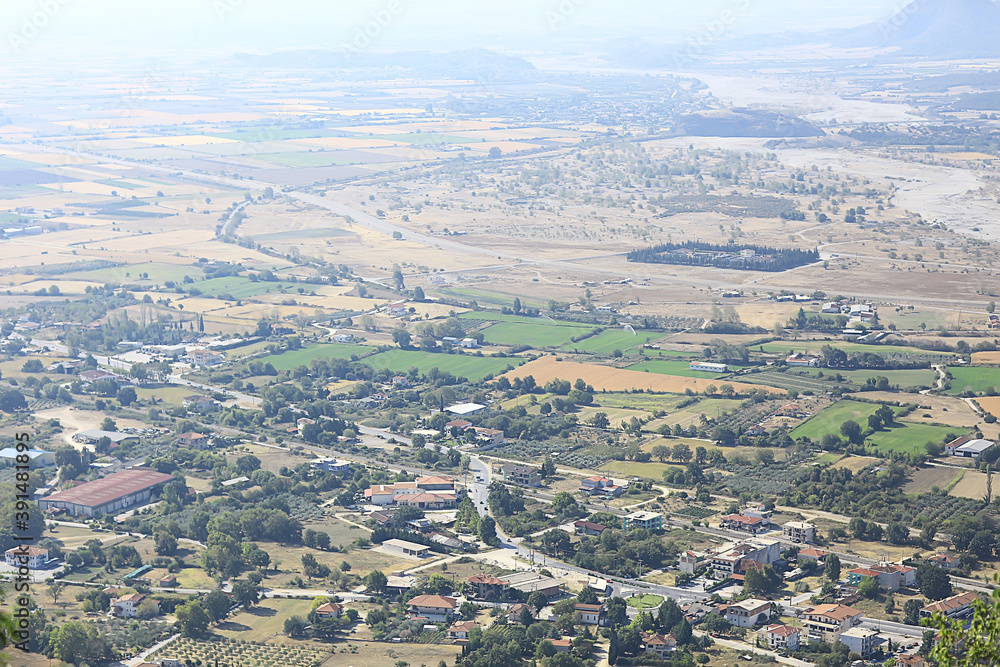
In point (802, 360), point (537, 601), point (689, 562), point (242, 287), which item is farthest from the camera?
point (242, 287)

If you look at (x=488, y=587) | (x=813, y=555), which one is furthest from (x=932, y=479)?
(x=488, y=587)

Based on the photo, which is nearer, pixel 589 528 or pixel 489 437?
pixel 589 528

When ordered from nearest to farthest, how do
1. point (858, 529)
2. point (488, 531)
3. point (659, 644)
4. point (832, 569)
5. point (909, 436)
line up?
point (659, 644), point (832, 569), point (858, 529), point (488, 531), point (909, 436)

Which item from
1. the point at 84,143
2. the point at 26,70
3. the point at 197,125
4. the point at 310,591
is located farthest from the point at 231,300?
the point at 26,70

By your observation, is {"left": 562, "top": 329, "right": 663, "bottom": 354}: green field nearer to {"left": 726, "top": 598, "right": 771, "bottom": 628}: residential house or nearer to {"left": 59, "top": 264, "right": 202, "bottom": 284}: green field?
{"left": 59, "top": 264, "right": 202, "bottom": 284}: green field

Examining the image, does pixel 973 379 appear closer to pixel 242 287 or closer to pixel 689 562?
pixel 689 562

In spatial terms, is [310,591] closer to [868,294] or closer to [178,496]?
[178,496]
